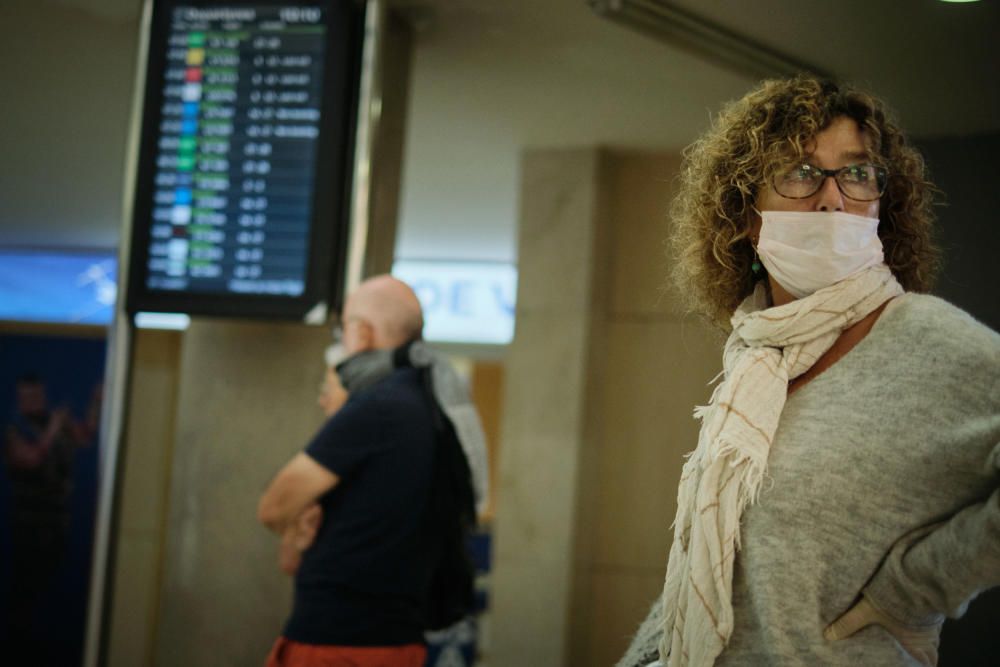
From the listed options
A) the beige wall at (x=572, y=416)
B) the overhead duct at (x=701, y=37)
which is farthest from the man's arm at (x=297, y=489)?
the beige wall at (x=572, y=416)

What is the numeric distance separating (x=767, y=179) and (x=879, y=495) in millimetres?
422

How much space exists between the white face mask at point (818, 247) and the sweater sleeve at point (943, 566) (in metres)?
0.27

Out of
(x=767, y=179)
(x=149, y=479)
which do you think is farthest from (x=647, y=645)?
(x=149, y=479)

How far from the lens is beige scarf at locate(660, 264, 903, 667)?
1.23 metres

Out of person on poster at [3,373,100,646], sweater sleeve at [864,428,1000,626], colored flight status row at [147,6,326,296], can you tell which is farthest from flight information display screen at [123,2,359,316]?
person on poster at [3,373,100,646]

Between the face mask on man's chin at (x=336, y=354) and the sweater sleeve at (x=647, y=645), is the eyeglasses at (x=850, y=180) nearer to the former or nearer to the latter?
the sweater sleeve at (x=647, y=645)

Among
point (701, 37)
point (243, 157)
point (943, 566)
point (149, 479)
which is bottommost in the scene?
point (149, 479)

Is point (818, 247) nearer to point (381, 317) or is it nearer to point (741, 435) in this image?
point (741, 435)

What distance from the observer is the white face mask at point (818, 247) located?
4.16 ft

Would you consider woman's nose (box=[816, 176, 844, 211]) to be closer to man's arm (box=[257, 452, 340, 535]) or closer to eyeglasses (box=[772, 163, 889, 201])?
eyeglasses (box=[772, 163, 889, 201])

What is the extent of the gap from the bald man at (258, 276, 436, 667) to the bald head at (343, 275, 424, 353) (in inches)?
7.0

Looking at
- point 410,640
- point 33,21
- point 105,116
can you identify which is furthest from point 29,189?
point 410,640

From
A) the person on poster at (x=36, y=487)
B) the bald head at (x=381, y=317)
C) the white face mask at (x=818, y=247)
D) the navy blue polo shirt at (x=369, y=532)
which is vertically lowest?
the person on poster at (x=36, y=487)

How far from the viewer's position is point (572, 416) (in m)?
4.63
